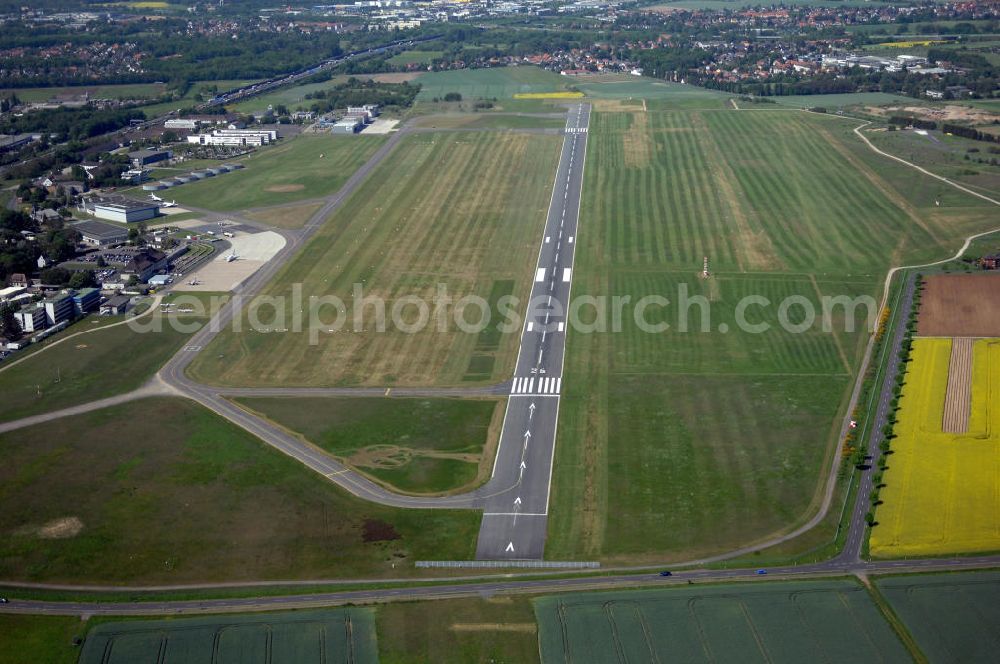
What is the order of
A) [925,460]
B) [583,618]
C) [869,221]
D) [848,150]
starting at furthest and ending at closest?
1. [848,150]
2. [869,221]
3. [925,460]
4. [583,618]

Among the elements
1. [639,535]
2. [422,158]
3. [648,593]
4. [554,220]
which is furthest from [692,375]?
[422,158]

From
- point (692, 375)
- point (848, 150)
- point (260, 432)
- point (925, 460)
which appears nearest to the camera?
point (925, 460)

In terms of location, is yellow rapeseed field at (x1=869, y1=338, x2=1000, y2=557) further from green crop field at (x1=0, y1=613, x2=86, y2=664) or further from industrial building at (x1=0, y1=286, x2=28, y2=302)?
industrial building at (x1=0, y1=286, x2=28, y2=302)

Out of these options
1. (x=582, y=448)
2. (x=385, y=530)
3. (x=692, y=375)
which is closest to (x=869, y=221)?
(x=692, y=375)

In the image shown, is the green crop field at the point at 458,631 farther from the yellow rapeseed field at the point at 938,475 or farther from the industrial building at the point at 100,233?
the industrial building at the point at 100,233

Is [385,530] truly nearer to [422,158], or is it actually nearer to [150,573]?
[150,573]

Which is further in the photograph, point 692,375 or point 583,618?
point 692,375
